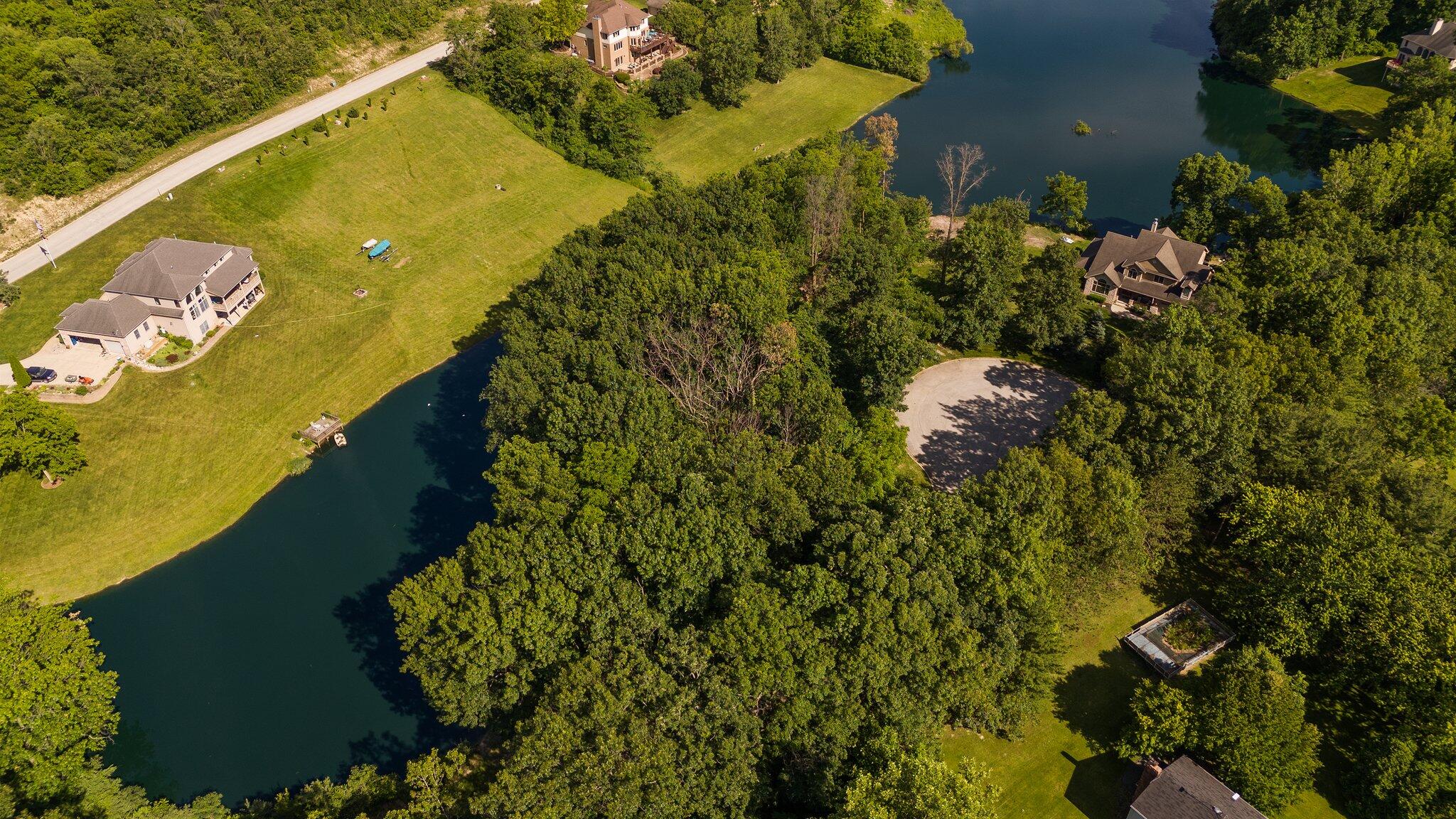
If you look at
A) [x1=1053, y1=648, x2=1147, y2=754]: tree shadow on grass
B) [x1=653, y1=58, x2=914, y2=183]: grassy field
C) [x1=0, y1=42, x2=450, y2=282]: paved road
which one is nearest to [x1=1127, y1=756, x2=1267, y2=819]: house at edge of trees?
[x1=1053, y1=648, x2=1147, y2=754]: tree shadow on grass

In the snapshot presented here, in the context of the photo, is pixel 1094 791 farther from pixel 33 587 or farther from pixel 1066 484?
pixel 33 587

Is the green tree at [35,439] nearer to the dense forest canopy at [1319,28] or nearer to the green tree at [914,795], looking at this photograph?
the green tree at [914,795]

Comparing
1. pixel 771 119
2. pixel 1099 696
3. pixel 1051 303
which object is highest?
pixel 771 119

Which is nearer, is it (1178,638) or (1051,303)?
(1178,638)

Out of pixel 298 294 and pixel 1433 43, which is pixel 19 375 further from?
pixel 1433 43

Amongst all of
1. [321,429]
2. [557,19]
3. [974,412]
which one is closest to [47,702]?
[321,429]

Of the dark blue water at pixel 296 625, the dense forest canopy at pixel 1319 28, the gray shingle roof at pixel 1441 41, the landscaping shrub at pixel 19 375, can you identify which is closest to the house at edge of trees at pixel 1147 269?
the dense forest canopy at pixel 1319 28
